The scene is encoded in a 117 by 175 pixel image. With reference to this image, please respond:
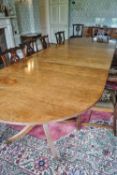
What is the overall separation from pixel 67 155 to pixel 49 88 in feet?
2.52

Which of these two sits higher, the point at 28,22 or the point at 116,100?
the point at 28,22

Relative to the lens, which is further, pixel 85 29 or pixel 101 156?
pixel 85 29

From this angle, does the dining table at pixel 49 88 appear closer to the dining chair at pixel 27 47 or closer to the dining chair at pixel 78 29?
the dining chair at pixel 27 47

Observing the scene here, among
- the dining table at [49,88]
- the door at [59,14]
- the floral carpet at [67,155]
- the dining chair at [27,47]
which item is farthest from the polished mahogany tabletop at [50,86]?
the door at [59,14]

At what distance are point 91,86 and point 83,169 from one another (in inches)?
31.8

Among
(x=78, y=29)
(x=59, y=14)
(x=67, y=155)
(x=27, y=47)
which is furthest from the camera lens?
(x=59, y=14)

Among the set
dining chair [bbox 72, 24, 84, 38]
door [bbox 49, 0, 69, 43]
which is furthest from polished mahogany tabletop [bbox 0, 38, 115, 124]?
door [bbox 49, 0, 69, 43]

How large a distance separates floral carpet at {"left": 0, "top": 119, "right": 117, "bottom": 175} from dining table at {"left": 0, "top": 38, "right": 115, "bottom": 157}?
0.38 feet

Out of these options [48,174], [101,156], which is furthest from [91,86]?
[48,174]

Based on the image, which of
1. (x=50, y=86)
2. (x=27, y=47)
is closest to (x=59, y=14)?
(x=27, y=47)

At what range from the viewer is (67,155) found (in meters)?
1.70

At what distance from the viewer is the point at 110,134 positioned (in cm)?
195

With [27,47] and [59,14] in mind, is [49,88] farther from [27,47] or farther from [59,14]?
[59,14]

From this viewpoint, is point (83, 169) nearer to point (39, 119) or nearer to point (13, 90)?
point (39, 119)
